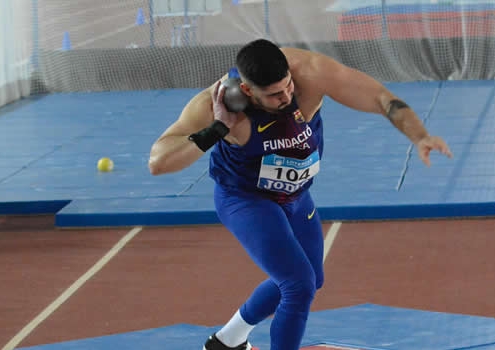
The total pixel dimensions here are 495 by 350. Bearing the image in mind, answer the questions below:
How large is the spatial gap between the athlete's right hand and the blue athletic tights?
485 mm

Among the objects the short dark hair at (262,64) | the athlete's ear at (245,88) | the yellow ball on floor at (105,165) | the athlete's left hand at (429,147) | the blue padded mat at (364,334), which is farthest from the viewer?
the yellow ball on floor at (105,165)

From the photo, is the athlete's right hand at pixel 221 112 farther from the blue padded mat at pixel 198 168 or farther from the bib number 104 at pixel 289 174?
the blue padded mat at pixel 198 168

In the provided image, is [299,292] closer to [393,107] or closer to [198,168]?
[393,107]

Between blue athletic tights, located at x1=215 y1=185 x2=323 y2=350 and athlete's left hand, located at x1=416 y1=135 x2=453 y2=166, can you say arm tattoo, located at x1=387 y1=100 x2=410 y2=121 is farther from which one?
blue athletic tights, located at x1=215 y1=185 x2=323 y2=350

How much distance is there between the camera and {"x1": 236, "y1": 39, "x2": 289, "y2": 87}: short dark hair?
3658mm

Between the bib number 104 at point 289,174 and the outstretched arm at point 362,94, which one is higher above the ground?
the outstretched arm at point 362,94

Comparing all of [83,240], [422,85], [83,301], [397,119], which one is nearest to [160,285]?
[83,301]

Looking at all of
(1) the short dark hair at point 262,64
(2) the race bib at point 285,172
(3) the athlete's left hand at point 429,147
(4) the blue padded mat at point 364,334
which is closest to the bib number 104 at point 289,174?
(2) the race bib at point 285,172

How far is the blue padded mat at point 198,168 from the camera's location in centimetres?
732

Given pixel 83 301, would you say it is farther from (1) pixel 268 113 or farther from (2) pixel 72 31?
(2) pixel 72 31

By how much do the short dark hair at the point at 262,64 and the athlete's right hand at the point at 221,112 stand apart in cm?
12

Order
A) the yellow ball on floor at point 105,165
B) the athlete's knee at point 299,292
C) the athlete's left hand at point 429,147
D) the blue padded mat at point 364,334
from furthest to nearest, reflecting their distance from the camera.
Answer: the yellow ball on floor at point 105,165 → the blue padded mat at point 364,334 → the athlete's knee at point 299,292 → the athlete's left hand at point 429,147

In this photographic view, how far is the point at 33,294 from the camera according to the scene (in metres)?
6.00

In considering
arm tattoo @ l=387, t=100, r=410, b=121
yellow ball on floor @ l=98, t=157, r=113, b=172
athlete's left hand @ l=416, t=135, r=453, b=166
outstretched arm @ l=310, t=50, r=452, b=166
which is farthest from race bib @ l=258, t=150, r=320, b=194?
yellow ball on floor @ l=98, t=157, r=113, b=172
